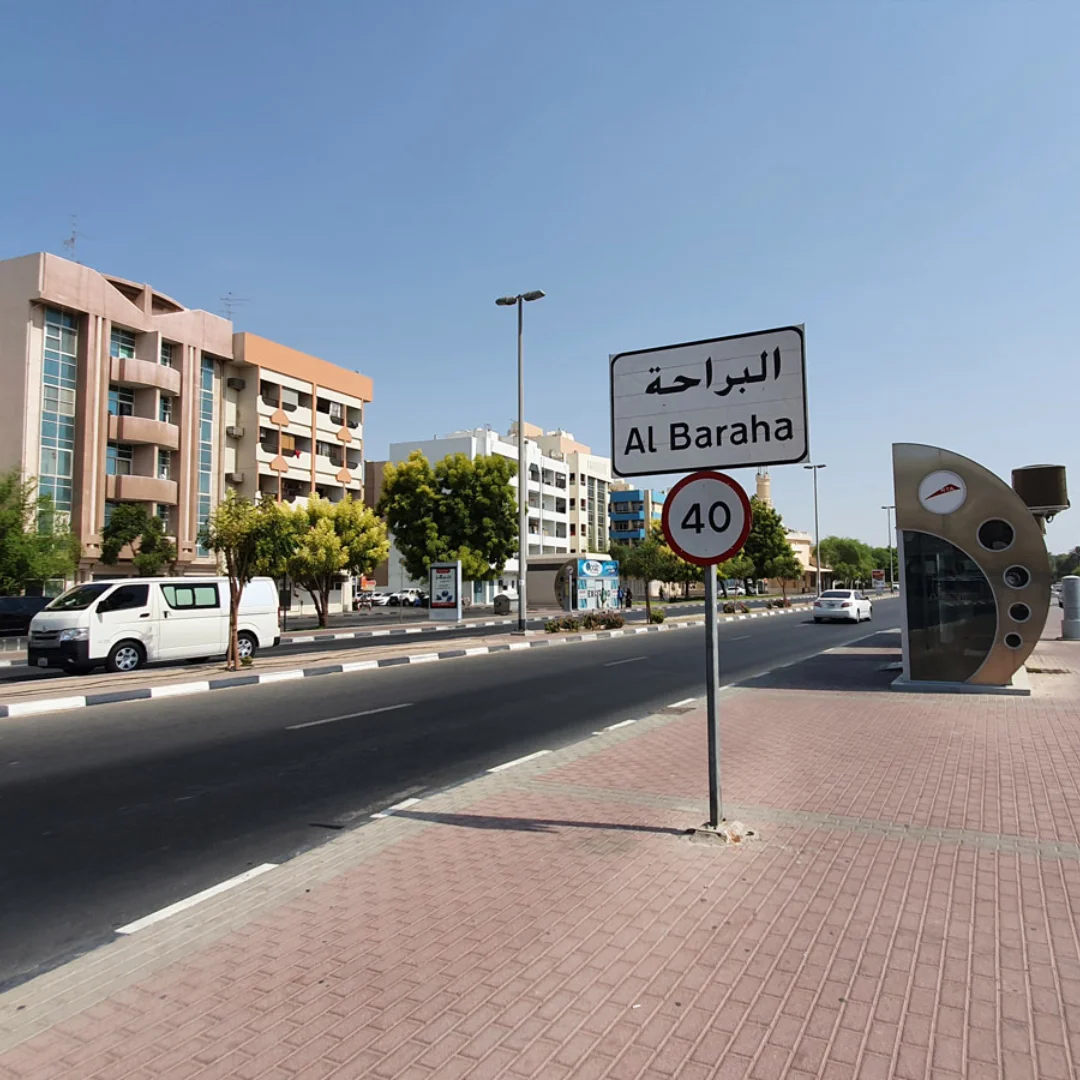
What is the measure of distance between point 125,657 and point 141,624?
71 cm

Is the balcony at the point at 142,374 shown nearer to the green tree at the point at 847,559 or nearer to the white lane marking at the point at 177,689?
the white lane marking at the point at 177,689

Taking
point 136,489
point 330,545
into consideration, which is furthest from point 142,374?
point 330,545

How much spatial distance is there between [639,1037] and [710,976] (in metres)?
0.59

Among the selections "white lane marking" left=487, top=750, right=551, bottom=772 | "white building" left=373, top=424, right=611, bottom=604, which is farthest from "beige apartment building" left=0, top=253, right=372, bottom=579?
"white lane marking" left=487, top=750, right=551, bottom=772

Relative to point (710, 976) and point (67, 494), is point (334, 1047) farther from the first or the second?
point (67, 494)

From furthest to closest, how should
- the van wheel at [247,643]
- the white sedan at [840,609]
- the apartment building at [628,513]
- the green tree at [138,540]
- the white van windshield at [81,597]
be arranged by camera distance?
the apartment building at [628,513] < the green tree at [138,540] < the white sedan at [840,609] < the van wheel at [247,643] < the white van windshield at [81,597]

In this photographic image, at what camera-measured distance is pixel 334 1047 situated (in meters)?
2.98

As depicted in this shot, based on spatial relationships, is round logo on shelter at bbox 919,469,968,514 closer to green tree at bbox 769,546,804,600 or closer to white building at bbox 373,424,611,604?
white building at bbox 373,424,611,604

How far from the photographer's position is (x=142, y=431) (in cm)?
4134

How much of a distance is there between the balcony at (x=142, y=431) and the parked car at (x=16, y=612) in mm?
15409

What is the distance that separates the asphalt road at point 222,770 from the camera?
4.75m

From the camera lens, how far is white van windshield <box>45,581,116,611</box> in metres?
16.0

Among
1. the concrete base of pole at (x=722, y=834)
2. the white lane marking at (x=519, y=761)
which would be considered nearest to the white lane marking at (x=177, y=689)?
the white lane marking at (x=519, y=761)

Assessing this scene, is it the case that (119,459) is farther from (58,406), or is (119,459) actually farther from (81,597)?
(81,597)
